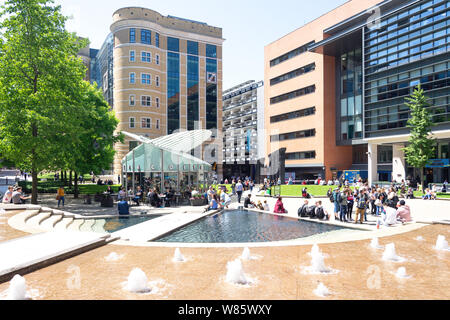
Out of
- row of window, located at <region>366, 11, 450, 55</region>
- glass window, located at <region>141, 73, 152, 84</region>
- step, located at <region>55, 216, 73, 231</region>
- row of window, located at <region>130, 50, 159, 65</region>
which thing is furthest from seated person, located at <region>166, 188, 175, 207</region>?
row of window, located at <region>130, 50, 159, 65</region>

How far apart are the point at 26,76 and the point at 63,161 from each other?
6.06 meters

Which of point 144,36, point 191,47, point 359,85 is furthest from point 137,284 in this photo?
point 191,47

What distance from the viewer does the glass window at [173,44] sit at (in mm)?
60062

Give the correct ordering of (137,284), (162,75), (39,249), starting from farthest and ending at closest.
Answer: (162,75) → (39,249) → (137,284)

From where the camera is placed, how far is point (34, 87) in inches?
835

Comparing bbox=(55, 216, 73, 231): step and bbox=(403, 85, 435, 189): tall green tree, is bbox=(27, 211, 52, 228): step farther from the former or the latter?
bbox=(403, 85, 435, 189): tall green tree

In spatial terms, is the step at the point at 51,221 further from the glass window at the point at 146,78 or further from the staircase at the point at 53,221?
the glass window at the point at 146,78

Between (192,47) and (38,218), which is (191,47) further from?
(38,218)

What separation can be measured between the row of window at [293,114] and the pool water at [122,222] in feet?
151

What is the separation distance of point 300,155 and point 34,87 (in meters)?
47.8

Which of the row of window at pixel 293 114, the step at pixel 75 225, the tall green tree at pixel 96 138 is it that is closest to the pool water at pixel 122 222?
the step at pixel 75 225
